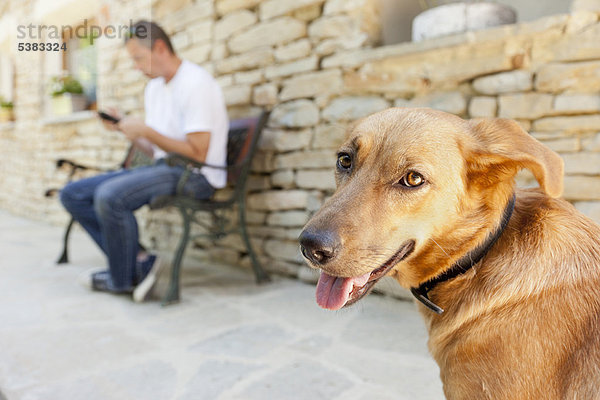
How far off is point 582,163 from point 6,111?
911 cm

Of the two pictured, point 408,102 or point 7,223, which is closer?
point 408,102

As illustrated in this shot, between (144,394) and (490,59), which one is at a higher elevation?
(490,59)

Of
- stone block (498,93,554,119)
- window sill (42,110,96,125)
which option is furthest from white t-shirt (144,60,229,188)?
window sill (42,110,96,125)

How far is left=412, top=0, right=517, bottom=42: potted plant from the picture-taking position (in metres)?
2.41

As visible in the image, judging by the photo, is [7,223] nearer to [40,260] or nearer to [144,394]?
[40,260]

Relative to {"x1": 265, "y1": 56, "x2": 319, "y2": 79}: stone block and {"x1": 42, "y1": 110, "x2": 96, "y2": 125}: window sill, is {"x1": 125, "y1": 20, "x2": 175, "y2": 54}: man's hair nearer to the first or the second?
{"x1": 265, "y1": 56, "x2": 319, "y2": 79}: stone block

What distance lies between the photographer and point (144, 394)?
1.75m

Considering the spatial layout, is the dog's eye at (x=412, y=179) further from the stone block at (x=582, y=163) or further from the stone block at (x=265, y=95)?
the stone block at (x=265, y=95)

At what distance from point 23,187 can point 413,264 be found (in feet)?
25.4

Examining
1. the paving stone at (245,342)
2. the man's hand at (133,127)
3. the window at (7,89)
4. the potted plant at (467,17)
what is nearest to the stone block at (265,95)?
the man's hand at (133,127)

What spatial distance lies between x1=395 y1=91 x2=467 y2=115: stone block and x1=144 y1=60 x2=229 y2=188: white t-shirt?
4.36 ft

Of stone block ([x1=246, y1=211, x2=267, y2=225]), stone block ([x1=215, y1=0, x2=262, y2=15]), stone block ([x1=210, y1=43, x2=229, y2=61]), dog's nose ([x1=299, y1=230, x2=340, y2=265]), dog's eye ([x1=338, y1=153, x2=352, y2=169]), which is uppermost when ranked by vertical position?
stone block ([x1=215, y1=0, x2=262, y2=15])

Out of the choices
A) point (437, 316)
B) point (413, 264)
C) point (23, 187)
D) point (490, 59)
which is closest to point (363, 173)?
point (413, 264)

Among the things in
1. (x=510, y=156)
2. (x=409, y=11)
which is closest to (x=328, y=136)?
(x=409, y=11)
